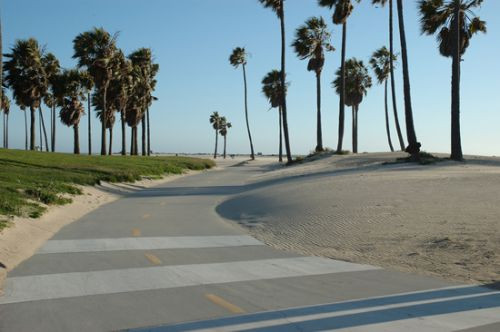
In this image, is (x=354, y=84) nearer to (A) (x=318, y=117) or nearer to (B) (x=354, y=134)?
(B) (x=354, y=134)

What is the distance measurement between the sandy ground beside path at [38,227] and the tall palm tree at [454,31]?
19.8 m

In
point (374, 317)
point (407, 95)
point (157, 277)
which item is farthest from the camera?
point (407, 95)

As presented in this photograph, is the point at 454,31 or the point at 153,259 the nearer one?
the point at 153,259

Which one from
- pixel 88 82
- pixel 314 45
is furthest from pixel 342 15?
pixel 88 82

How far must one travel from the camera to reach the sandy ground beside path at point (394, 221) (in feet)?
33.7

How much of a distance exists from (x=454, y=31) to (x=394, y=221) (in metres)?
21.2

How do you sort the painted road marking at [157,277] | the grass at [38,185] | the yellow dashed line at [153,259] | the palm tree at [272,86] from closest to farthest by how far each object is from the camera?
the painted road marking at [157,277] < the yellow dashed line at [153,259] < the grass at [38,185] < the palm tree at [272,86]

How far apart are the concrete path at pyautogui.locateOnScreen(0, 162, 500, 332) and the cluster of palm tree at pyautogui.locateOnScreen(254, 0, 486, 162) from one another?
77.9 feet

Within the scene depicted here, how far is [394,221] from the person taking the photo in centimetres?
1407

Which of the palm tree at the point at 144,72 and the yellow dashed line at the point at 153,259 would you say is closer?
the yellow dashed line at the point at 153,259

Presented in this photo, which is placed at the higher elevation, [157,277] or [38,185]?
[38,185]

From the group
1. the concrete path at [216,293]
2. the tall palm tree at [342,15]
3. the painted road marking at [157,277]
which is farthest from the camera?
the tall palm tree at [342,15]

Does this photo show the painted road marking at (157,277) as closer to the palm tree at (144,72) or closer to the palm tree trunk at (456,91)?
the palm tree trunk at (456,91)

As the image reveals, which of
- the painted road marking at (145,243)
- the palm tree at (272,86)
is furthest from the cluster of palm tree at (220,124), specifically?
the painted road marking at (145,243)
